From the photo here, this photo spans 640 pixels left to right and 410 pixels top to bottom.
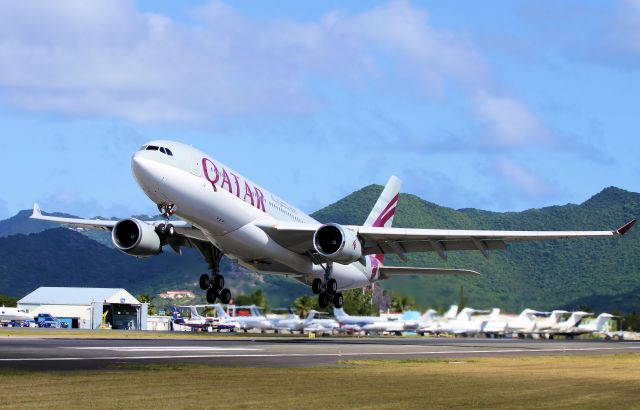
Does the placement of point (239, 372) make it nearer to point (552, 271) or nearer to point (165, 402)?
point (165, 402)

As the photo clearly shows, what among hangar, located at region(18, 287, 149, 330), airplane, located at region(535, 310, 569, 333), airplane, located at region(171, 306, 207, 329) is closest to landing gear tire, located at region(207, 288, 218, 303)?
hangar, located at region(18, 287, 149, 330)

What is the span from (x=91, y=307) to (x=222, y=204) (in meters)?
76.1

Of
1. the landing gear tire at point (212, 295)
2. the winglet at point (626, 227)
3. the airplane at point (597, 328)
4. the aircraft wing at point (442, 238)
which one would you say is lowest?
the airplane at point (597, 328)

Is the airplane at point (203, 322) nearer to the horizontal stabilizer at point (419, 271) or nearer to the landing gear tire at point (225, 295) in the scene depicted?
the horizontal stabilizer at point (419, 271)

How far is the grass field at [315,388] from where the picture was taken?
722 inches

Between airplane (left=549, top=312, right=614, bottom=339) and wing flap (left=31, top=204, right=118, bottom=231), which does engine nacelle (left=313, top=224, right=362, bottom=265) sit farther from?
airplane (left=549, top=312, right=614, bottom=339)

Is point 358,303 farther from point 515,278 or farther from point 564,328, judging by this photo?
point 515,278

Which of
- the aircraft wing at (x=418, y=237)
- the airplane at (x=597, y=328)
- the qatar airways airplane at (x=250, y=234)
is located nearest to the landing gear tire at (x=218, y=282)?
the qatar airways airplane at (x=250, y=234)

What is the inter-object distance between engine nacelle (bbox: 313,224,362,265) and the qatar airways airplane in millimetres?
51

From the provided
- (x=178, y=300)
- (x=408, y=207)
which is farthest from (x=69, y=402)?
(x=408, y=207)

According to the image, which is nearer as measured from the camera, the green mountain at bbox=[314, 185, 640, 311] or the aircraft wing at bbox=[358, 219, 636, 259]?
the aircraft wing at bbox=[358, 219, 636, 259]

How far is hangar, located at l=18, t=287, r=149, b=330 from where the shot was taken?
111 meters

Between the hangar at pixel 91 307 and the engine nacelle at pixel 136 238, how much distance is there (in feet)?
202

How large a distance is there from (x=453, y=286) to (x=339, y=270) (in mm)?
7444
